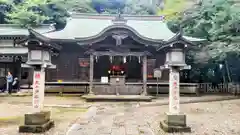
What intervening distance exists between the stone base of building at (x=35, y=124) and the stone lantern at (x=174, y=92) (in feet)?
11.8

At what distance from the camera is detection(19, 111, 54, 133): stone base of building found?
22.4 ft

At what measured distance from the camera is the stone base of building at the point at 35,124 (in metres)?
6.81

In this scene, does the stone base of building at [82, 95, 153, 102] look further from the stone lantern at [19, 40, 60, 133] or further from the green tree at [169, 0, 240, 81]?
the stone lantern at [19, 40, 60, 133]

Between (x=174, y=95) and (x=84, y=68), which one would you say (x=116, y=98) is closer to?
(x=84, y=68)

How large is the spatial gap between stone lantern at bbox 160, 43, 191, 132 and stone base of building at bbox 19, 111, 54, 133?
141 inches

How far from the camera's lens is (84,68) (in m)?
18.6

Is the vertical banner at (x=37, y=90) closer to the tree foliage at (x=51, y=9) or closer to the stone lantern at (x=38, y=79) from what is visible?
the stone lantern at (x=38, y=79)

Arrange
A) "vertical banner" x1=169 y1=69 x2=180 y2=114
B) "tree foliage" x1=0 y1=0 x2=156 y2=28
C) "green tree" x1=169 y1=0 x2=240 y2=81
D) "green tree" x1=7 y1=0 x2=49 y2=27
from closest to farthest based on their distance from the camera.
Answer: "vertical banner" x1=169 y1=69 x2=180 y2=114 < "green tree" x1=169 y1=0 x2=240 y2=81 < "green tree" x1=7 y1=0 x2=49 y2=27 < "tree foliage" x1=0 y1=0 x2=156 y2=28

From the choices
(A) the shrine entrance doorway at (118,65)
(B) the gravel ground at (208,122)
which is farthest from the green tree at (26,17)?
(B) the gravel ground at (208,122)

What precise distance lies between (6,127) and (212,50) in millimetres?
14052

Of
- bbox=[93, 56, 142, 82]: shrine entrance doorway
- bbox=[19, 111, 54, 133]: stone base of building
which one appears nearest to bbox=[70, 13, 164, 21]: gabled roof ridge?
bbox=[93, 56, 142, 82]: shrine entrance doorway

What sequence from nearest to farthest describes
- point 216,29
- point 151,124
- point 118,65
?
point 151,124 < point 216,29 < point 118,65

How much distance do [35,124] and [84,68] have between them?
11.7 meters

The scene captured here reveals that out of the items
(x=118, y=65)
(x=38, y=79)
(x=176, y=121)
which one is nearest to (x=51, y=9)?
(x=118, y=65)
